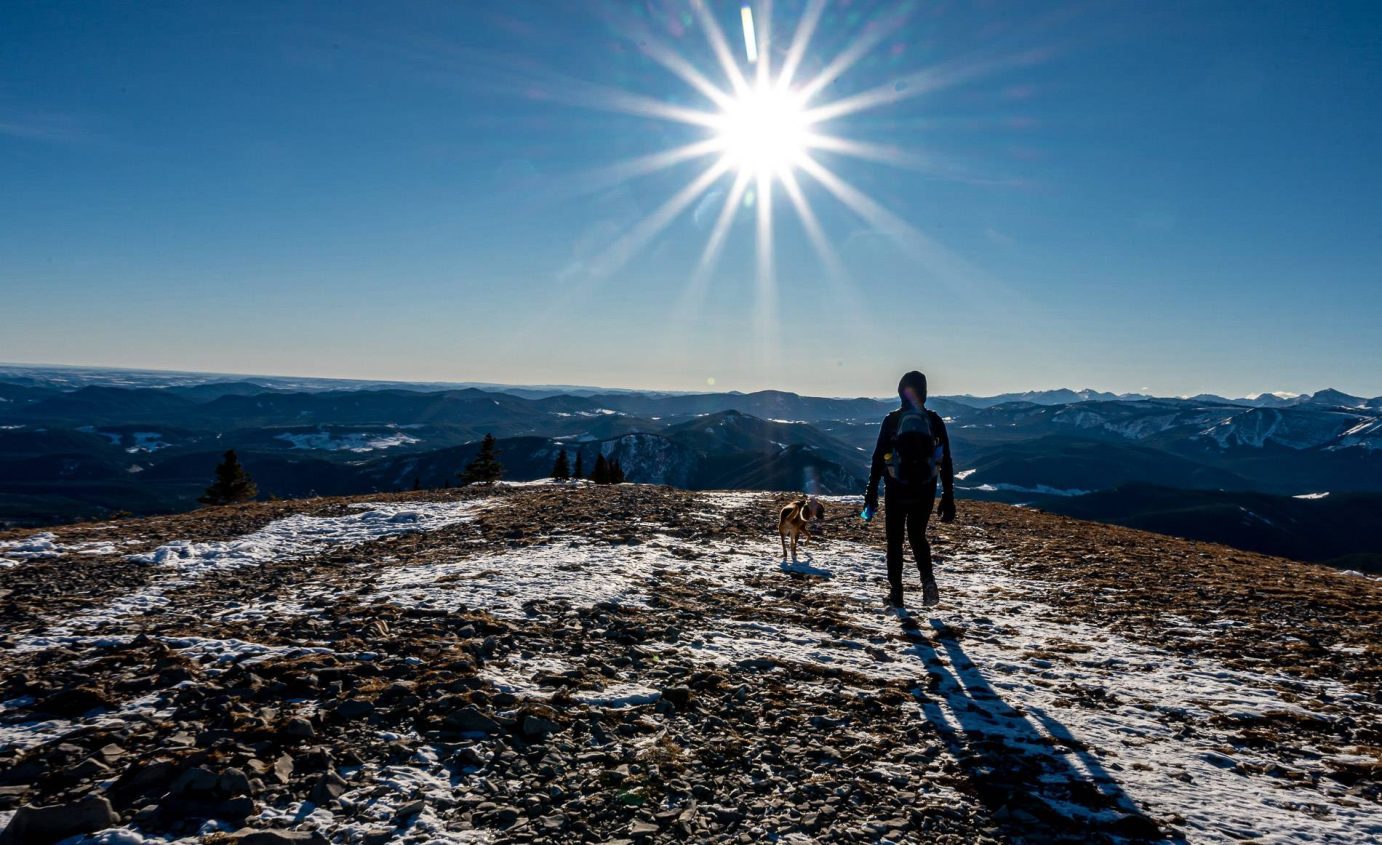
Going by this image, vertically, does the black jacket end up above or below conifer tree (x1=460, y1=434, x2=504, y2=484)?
above

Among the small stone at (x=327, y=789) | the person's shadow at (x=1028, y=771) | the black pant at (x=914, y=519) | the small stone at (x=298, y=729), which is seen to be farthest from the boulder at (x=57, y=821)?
the black pant at (x=914, y=519)

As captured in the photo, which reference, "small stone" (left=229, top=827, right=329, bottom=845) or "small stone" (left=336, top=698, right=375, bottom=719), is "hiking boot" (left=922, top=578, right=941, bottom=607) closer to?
"small stone" (left=336, top=698, right=375, bottom=719)

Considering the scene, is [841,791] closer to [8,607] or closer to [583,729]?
[583,729]

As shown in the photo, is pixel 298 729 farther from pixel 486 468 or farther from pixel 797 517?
pixel 486 468

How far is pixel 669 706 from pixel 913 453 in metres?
6.11

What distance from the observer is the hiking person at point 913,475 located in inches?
407

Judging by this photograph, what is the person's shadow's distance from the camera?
454cm

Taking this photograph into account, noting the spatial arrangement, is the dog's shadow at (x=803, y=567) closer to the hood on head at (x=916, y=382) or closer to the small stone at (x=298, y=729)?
the hood on head at (x=916, y=382)

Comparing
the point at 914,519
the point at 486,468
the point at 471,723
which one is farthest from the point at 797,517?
the point at 486,468

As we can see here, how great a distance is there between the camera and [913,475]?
33.8ft

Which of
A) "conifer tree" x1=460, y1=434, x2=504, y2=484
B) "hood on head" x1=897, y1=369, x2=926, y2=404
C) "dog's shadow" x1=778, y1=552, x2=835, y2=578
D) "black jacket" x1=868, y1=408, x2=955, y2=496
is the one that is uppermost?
"hood on head" x1=897, y1=369, x2=926, y2=404

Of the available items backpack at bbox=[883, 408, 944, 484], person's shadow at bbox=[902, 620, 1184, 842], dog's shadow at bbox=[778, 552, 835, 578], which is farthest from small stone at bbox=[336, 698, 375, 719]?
dog's shadow at bbox=[778, 552, 835, 578]

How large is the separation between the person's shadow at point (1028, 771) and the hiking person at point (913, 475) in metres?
3.06

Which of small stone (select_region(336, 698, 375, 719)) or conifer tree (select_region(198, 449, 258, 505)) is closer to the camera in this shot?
small stone (select_region(336, 698, 375, 719))
